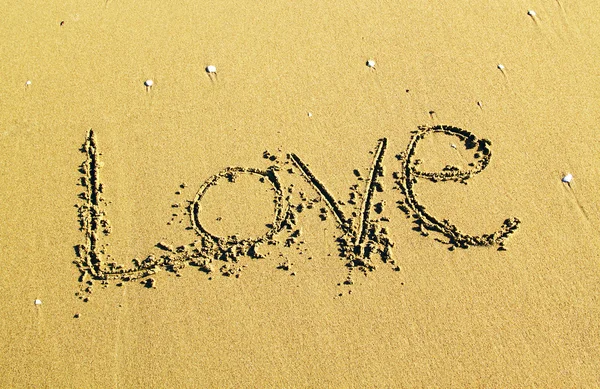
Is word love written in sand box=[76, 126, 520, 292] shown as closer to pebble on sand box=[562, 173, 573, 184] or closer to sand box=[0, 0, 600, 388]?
sand box=[0, 0, 600, 388]

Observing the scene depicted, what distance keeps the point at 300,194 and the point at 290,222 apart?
199 millimetres

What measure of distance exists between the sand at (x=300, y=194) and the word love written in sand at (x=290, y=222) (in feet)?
0.04

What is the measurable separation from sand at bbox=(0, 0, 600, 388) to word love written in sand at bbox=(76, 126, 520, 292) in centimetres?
1

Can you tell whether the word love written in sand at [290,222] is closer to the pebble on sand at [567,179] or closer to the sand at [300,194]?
the sand at [300,194]

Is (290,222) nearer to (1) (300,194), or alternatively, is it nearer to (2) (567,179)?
(1) (300,194)

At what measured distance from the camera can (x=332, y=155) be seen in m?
3.44

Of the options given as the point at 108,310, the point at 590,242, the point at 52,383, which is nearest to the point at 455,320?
the point at 590,242

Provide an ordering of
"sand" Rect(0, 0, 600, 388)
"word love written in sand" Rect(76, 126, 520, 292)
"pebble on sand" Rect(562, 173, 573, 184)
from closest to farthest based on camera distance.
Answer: "sand" Rect(0, 0, 600, 388) < "word love written in sand" Rect(76, 126, 520, 292) < "pebble on sand" Rect(562, 173, 573, 184)

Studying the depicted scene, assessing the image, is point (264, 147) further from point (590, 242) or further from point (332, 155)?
point (590, 242)

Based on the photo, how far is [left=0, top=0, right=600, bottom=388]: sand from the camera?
9.45 feet

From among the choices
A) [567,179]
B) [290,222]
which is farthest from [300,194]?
[567,179]

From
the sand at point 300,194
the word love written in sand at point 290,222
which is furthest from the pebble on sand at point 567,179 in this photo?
the word love written in sand at point 290,222

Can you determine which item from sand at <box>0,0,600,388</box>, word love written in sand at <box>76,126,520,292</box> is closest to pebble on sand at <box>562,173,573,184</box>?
sand at <box>0,0,600,388</box>

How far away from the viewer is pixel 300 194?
10.8ft
